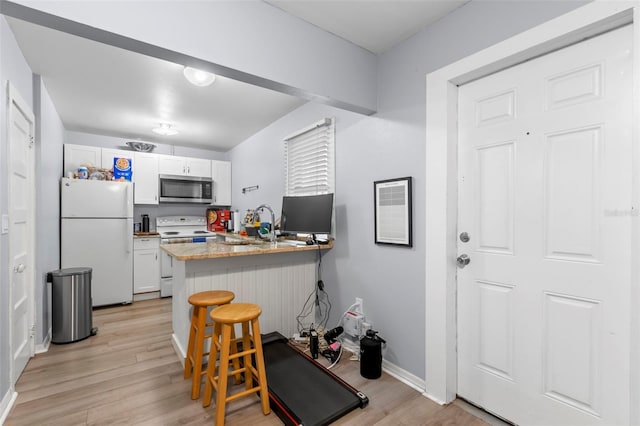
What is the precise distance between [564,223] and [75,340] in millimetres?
4069

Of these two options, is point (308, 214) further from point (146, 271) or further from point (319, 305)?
point (146, 271)

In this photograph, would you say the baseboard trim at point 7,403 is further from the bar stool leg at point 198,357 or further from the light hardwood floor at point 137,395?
the bar stool leg at point 198,357

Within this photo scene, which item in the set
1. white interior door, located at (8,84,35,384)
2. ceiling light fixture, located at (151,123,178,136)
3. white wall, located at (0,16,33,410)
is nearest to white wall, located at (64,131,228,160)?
ceiling light fixture, located at (151,123,178,136)

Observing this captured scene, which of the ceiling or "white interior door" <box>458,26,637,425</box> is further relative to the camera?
the ceiling

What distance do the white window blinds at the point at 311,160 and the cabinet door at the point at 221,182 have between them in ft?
7.01

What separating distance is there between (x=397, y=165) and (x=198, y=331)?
187 cm

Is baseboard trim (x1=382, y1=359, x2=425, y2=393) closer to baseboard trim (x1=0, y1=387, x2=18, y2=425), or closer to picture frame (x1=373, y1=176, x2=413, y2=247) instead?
picture frame (x1=373, y1=176, x2=413, y2=247)

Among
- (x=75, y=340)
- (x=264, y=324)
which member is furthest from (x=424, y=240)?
(x=75, y=340)

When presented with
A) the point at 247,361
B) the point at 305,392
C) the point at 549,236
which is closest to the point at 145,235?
the point at 247,361

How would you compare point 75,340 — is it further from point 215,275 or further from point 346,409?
point 346,409

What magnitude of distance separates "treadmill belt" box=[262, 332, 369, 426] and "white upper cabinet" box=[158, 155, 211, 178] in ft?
12.2

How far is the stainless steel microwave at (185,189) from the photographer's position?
478 cm

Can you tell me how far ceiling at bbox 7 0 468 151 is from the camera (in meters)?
1.91

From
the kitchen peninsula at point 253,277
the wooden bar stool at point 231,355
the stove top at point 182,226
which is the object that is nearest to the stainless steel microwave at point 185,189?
the stove top at point 182,226
